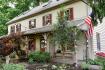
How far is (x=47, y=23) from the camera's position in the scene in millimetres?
26547

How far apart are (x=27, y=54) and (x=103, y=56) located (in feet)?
26.6

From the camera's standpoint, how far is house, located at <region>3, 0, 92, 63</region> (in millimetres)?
21141

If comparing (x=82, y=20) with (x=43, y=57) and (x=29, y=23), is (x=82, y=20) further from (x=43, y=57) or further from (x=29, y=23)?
(x=29, y=23)

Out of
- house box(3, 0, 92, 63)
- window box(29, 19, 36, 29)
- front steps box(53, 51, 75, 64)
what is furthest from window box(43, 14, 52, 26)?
front steps box(53, 51, 75, 64)

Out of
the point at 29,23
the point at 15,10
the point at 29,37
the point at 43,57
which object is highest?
the point at 15,10

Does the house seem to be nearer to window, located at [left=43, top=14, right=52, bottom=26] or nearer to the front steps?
window, located at [left=43, top=14, right=52, bottom=26]

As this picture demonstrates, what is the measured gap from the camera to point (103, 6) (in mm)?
15523

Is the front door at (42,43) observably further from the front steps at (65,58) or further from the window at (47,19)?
the front steps at (65,58)

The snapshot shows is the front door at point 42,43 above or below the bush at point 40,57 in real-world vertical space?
above

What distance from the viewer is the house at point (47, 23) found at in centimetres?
2114

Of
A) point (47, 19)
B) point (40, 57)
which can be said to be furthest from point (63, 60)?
point (47, 19)

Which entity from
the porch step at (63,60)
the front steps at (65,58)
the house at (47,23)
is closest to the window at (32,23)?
the house at (47,23)

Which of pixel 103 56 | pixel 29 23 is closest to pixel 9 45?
pixel 103 56

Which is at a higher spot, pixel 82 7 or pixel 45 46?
pixel 82 7
